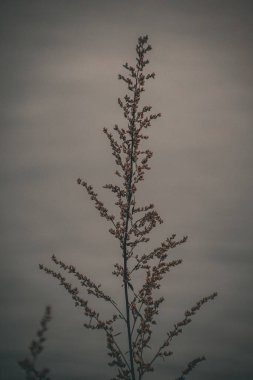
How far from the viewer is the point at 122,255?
854 centimetres

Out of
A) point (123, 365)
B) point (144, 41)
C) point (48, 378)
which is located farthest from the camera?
point (144, 41)

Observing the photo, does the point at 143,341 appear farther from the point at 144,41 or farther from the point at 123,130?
the point at 144,41

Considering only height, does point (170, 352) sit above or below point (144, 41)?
below

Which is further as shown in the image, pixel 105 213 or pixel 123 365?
pixel 105 213

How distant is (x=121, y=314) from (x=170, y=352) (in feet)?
3.44

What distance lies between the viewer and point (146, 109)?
8.78m

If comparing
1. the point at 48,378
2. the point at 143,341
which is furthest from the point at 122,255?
the point at 48,378

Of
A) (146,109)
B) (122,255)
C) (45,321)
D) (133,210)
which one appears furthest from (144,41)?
(45,321)

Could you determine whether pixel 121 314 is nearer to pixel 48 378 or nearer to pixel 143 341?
pixel 143 341

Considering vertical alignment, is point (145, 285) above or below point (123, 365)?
above

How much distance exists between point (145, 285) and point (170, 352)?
1.17m

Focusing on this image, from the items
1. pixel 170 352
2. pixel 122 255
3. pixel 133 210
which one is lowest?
pixel 170 352

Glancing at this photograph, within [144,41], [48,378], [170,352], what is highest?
[144,41]

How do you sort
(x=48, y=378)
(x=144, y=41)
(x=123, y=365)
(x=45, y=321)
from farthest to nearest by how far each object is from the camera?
(x=144, y=41) < (x=123, y=365) < (x=48, y=378) < (x=45, y=321)
